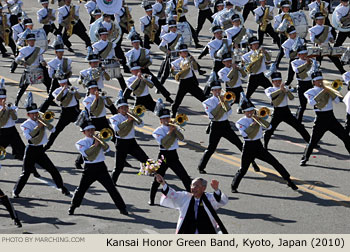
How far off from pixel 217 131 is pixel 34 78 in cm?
690

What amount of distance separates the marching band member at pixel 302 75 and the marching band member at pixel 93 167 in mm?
6815

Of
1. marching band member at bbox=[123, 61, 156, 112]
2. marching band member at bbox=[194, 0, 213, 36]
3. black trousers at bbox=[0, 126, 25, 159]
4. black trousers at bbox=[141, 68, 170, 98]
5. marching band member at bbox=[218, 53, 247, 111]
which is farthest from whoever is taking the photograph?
marching band member at bbox=[194, 0, 213, 36]

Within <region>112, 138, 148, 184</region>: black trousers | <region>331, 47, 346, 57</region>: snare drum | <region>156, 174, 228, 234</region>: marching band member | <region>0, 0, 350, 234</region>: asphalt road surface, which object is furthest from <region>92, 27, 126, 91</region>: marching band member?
<region>156, 174, 228, 234</region>: marching band member

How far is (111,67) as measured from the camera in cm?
2427

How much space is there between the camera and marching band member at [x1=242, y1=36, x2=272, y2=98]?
23.2 metres

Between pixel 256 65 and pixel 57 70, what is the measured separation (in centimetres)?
501

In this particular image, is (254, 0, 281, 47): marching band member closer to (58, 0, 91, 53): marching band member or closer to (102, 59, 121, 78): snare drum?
(58, 0, 91, 53): marching band member

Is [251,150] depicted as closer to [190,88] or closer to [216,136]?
[216,136]

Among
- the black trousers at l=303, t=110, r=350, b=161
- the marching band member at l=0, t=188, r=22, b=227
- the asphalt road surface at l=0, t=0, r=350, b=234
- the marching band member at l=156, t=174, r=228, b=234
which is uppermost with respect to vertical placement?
the marching band member at l=156, t=174, r=228, b=234

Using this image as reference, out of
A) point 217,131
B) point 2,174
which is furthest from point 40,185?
point 217,131

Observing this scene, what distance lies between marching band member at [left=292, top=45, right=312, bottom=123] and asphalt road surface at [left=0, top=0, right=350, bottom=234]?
682 millimetres

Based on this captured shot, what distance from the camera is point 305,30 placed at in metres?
28.2

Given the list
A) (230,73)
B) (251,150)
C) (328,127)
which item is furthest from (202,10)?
(251,150)

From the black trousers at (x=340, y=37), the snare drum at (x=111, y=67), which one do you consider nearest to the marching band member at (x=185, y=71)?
the snare drum at (x=111, y=67)
